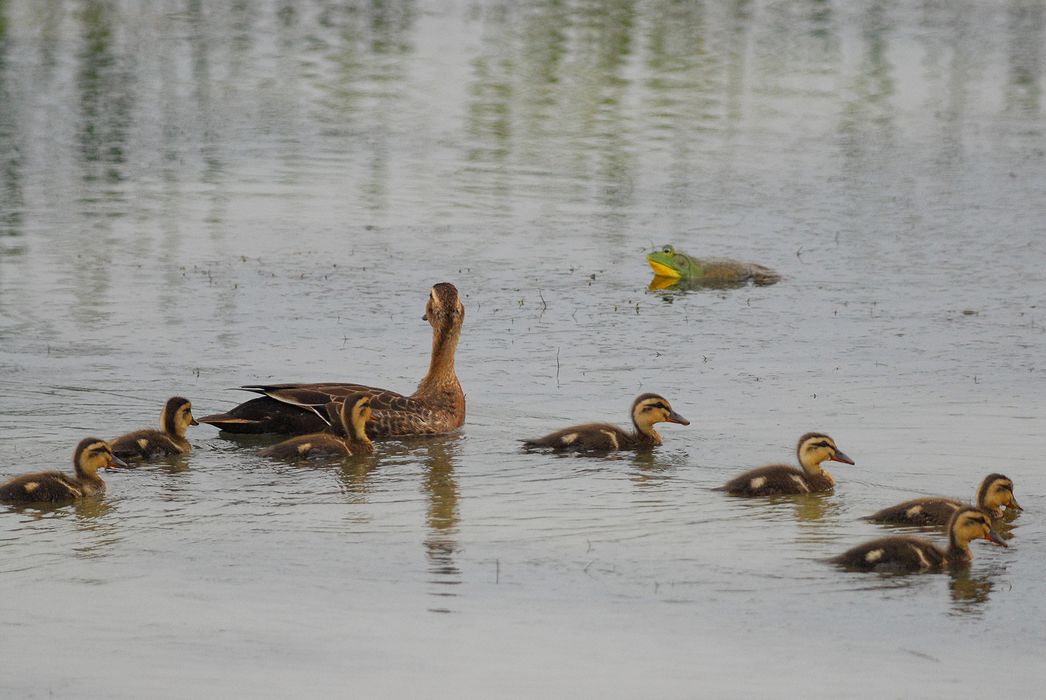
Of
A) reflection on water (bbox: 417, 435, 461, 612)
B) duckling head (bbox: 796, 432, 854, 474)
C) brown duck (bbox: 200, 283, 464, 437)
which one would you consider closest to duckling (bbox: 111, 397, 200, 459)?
brown duck (bbox: 200, 283, 464, 437)

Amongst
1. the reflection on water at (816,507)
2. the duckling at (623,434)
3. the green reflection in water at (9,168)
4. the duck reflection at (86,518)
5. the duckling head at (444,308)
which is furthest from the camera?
the green reflection in water at (9,168)

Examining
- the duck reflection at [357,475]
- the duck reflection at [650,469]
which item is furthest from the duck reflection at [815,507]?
the duck reflection at [357,475]

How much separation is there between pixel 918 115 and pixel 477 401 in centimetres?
1167

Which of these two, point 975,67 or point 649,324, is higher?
point 975,67

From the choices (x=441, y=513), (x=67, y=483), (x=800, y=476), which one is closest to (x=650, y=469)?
Answer: (x=800, y=476)

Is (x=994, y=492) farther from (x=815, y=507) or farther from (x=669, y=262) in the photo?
(x=669, y=262)

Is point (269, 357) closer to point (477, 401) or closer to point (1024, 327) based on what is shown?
point (477, 401)

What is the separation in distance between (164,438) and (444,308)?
191cm

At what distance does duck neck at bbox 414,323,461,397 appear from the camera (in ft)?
32.6

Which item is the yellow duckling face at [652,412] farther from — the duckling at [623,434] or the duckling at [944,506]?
the duckling at [944,506]

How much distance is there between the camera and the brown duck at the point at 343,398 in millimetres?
9500

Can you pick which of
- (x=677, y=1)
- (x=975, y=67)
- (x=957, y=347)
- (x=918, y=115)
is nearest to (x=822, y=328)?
(x=957, y=347)

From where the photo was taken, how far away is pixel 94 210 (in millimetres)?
15250

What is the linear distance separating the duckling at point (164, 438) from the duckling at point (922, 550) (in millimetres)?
3433
